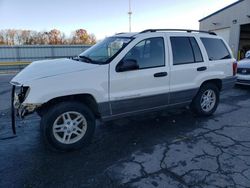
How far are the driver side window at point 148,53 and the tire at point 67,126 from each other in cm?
126

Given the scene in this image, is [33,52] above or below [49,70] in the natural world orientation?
above

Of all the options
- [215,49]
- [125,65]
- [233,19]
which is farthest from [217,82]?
[233,19]

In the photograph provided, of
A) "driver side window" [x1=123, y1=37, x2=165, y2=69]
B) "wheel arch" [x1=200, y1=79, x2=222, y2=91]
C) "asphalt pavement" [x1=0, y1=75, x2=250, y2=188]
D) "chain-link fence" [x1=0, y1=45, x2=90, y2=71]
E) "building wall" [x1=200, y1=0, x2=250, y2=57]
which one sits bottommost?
"asphalt pavement" [x1=0, y1=75, x2=250, y2=188]

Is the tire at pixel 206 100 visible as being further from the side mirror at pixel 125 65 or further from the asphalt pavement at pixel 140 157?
the side mirror at pixel 125 65

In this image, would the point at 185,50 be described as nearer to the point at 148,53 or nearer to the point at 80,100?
the point at 148,53

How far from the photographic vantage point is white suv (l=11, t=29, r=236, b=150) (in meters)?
3.25

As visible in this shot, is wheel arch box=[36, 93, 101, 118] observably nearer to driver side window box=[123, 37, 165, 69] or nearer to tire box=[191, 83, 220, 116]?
driver side window box=[123, 37, 165, 69]

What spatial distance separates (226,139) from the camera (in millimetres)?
3912

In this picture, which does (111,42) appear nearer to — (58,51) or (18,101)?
(18,101)

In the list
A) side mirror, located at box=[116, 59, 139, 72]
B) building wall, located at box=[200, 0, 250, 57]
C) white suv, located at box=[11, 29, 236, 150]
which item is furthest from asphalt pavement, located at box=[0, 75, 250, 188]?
building wall, located at box=[200, 0, 250, 57]

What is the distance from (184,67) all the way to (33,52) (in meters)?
19.6

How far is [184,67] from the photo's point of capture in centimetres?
439

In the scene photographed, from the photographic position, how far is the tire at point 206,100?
4.96 metres

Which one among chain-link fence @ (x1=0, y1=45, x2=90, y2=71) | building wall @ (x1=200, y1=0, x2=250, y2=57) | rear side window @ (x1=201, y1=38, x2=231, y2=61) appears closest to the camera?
rear side window @ (x1=201, y1=38, x2=231, y2=61)
